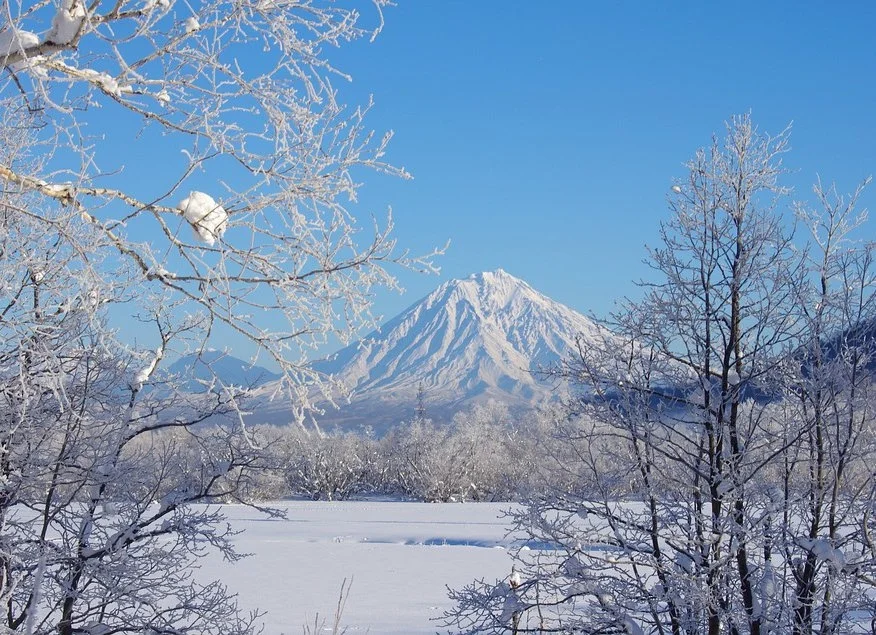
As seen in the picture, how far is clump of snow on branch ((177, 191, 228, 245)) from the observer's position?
2578 mm

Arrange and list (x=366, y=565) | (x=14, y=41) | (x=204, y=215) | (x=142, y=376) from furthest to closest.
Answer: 1. (x=366, y=565)
2. (x=142, y=376)
3. (x=204, y=215)
4. (x=14, y=41)

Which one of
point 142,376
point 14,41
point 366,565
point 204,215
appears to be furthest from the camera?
point 366,565

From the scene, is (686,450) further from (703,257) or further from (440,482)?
(440,482)

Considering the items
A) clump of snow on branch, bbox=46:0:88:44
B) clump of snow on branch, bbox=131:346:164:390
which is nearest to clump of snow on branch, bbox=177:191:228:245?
clump of snow on branch, bbox=46:0:88:44

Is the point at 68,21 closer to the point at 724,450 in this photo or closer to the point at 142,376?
the point at 142,376

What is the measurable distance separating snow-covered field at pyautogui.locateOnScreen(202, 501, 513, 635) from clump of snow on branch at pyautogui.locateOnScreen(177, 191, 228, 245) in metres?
5.36

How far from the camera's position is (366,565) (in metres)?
22.0

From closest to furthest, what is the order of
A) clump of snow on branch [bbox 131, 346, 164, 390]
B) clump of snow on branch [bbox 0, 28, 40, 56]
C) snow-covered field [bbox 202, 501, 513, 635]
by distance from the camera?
clump of snow on branch [bbox 0, 28, 40, 56] < clump of snow on branch [bbox 131, 346, 164, 390] < snow-covered field [bbox 202, 501, 513, 635]

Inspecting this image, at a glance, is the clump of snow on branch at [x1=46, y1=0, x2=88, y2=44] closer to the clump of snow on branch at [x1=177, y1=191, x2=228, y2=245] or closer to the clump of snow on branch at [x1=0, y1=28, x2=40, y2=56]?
the clump of snow on branch at [x1=0, y1=28, x2=40, y2=56]

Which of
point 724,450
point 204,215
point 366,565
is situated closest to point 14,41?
point 204,215

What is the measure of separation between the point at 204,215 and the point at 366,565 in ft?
68.3

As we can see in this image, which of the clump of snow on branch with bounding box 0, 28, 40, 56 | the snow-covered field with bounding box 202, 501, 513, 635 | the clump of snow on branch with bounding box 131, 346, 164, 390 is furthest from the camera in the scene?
the snow-covered field with bounding box 202, 501, 513, 635

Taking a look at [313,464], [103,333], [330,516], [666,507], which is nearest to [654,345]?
[666,507]

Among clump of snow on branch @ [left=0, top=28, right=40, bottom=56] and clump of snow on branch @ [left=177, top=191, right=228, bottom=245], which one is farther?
clump of snow on branch @ [left=177, top=191, right=228, bottom=245]
